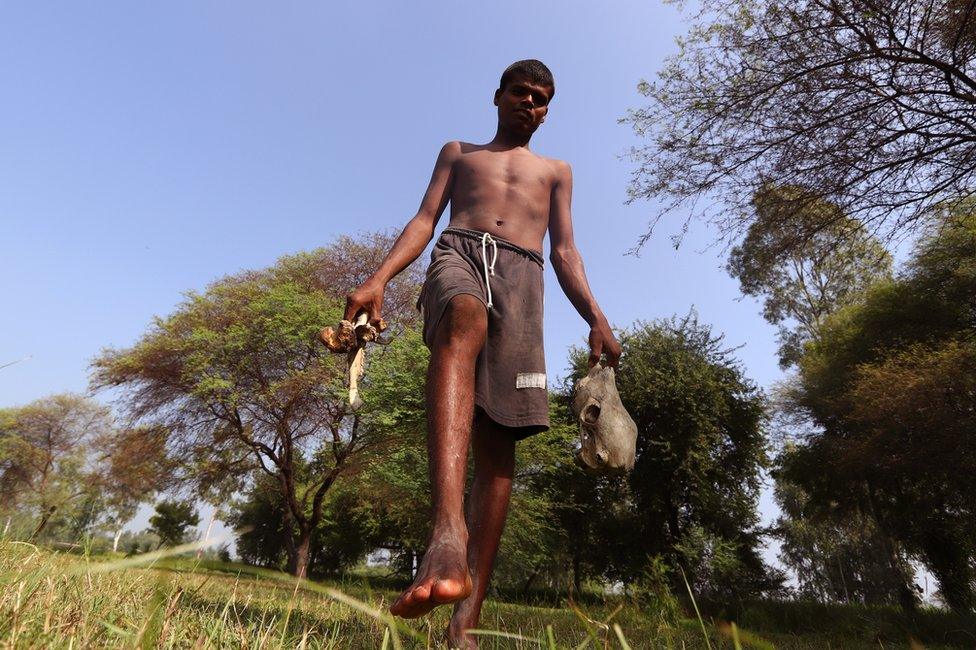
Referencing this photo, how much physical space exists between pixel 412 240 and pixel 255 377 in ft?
58.7

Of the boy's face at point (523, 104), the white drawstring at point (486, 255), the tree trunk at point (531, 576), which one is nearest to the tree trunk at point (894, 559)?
the tree trunk at point (531, 576)

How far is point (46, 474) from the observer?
3030 cm

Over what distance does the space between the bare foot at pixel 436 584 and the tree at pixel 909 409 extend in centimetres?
1362

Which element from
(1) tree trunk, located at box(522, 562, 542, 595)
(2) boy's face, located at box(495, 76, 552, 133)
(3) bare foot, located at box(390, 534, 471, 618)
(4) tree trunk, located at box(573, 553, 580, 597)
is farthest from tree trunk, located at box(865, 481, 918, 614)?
(3) bare foot, located at box(390, 534, 471, 618)

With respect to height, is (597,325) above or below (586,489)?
below

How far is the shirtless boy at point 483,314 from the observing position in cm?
190

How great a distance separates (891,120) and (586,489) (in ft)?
55.9

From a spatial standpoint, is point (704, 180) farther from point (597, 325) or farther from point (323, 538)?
point (323, 538)

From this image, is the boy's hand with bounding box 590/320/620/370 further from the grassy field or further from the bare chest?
the grassy field

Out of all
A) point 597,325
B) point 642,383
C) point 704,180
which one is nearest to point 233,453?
point 642,383

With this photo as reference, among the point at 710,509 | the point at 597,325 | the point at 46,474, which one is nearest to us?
the point at 597,325

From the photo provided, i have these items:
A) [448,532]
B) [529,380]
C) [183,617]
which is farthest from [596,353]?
[183,617]

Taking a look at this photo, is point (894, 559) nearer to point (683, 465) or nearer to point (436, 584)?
point (683, 465)

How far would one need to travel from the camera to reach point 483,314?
230cm
